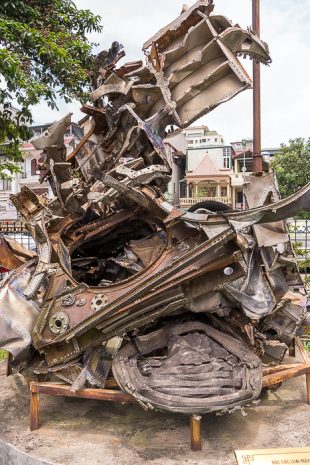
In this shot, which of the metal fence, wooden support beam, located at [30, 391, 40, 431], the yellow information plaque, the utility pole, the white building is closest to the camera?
the yellow information plaque

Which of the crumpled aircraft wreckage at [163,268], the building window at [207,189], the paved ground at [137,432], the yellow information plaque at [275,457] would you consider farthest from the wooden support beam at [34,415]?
the building window at [207,189]

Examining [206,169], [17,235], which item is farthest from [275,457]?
[206,169]

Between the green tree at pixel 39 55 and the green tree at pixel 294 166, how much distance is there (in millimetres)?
19053

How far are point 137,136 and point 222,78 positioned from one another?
0.92 m

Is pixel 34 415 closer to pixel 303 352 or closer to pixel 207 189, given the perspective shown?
pixel 303 352

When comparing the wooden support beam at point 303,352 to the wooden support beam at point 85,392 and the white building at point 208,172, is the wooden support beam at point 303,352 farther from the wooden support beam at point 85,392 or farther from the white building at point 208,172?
the white building at point 208,172

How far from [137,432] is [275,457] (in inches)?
49.4

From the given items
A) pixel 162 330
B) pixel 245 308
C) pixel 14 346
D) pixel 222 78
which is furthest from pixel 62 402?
pixel 222 78

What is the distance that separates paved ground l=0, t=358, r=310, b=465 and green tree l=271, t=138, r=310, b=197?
23.6 meters

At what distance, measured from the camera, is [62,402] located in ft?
14.1

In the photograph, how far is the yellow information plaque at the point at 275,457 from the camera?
9.09 ft

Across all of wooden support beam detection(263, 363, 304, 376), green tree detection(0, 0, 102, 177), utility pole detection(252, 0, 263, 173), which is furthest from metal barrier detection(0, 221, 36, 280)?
wooden support beam detection(263, 363, 304, 376)

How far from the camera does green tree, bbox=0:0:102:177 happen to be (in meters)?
7.54

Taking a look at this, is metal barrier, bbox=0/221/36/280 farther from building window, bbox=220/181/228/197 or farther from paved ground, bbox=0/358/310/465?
building window, bbox=220/181/228/197
